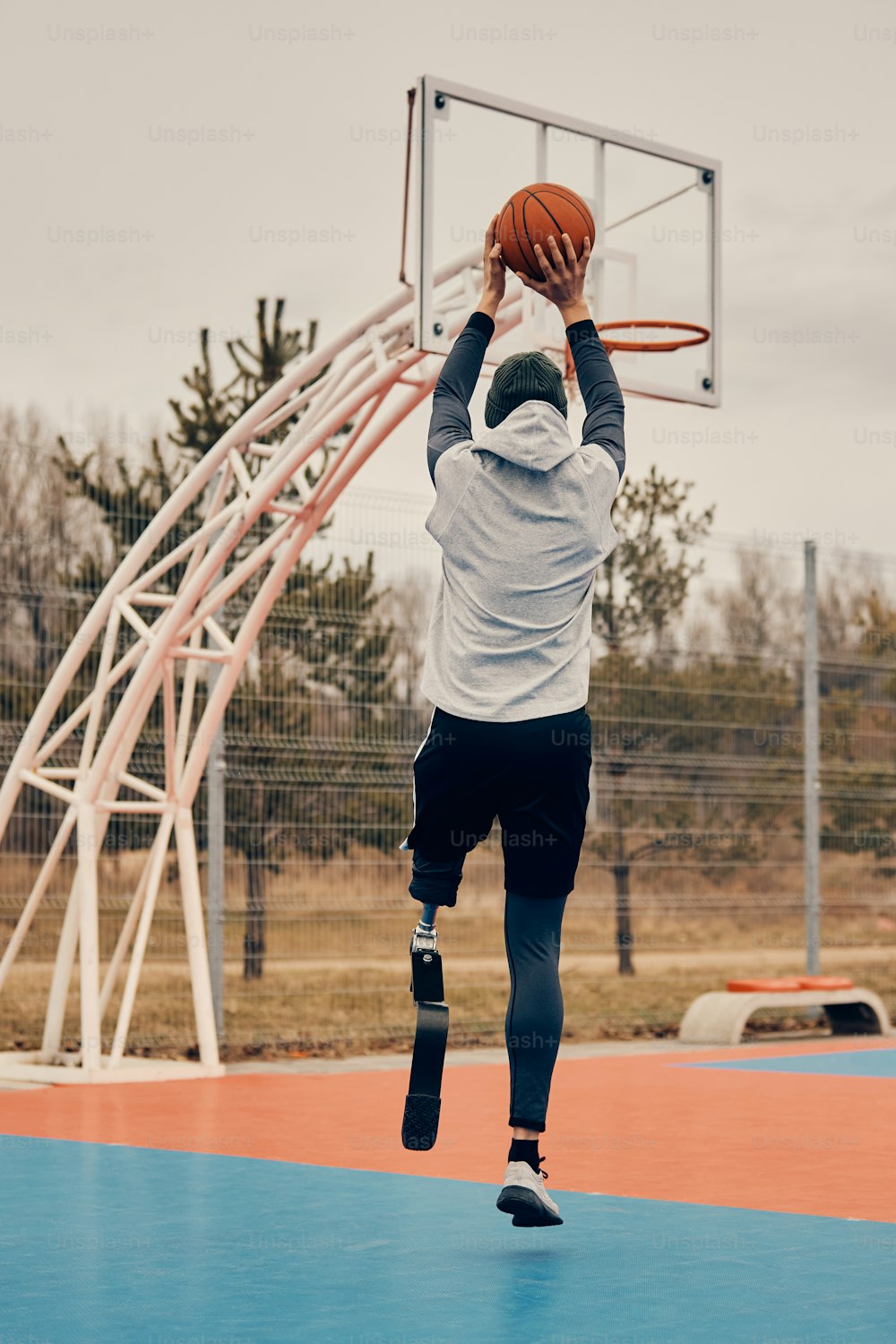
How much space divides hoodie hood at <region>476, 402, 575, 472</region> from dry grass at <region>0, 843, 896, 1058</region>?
5988 mm

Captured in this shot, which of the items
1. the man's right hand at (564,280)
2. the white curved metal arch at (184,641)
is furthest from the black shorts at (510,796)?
the white curved metal arch at (184,641)

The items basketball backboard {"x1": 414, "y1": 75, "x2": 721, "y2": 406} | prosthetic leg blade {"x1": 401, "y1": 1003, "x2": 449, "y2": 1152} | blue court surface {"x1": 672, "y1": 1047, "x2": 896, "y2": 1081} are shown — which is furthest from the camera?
blue court surface {"x1": 672, "y1": 1047, "x2": 896, "y2": 1081}

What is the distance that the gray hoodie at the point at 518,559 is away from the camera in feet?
11.8

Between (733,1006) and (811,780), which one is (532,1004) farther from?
(811,780)

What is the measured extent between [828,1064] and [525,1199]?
6.51 metres

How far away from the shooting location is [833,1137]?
614 centimetres

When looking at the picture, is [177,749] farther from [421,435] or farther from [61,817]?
[421,435]

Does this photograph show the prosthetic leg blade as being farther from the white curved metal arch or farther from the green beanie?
the white curved metal arch

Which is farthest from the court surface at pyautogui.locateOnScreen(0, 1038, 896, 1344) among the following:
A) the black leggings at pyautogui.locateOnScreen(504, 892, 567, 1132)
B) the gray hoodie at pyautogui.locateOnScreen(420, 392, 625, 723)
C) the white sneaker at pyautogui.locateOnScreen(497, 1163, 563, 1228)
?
the gray hoodie at pyautogui.locateOnScreen(420, 392, 625, 723)

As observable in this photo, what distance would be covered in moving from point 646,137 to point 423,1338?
253 inches

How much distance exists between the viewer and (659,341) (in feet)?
25.2

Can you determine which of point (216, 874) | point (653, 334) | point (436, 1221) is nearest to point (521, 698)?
point (436, 1221)

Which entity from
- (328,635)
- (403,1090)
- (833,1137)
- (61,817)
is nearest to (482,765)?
(833,1137)

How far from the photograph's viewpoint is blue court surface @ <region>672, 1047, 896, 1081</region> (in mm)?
9086
